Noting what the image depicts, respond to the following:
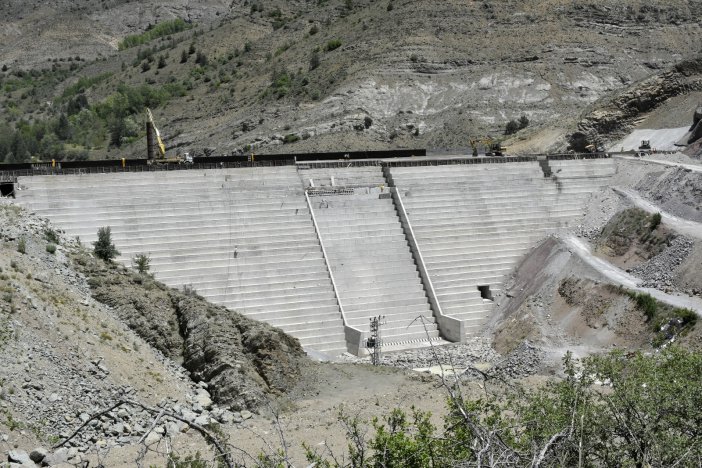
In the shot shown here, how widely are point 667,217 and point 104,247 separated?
72.9ft

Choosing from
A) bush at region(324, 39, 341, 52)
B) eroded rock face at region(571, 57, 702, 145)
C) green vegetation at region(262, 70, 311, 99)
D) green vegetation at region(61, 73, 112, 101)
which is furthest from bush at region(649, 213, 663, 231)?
green vegetation at region(61, 73, 112, 101)

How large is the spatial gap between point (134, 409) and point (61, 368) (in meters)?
2.03

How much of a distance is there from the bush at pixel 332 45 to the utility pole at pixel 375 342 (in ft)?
163

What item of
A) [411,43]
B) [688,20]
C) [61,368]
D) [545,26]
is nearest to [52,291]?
[61,368]

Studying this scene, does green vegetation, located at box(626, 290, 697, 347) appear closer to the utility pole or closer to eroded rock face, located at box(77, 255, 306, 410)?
the utility pole

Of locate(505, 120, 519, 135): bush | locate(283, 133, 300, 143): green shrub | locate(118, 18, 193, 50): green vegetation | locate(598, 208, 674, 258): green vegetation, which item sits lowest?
locate(598, 208, 674, 258): green vegetation

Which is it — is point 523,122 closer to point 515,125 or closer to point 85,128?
point 515,125

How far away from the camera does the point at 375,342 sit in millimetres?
32469

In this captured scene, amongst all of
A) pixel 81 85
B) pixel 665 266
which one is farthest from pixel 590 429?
pixel 81 85

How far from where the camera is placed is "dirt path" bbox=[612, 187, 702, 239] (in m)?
36.2

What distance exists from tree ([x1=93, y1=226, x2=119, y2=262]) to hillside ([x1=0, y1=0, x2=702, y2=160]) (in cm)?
3094

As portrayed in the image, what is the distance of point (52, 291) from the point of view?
2648 cm

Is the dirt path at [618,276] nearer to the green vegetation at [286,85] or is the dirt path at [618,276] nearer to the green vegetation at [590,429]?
the green vegetation at [590,429]

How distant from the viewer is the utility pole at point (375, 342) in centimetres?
3206
